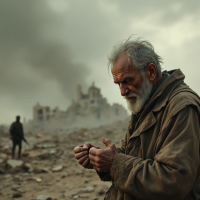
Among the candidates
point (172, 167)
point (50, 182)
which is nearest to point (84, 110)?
point (50, 182)

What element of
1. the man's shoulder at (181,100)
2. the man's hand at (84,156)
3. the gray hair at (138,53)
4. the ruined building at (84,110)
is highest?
the ruined building at (84,110)

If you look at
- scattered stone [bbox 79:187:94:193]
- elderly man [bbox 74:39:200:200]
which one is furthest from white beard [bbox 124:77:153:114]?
scattered stone [bbox 79:187:94:193]

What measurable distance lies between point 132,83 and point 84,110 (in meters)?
40.0

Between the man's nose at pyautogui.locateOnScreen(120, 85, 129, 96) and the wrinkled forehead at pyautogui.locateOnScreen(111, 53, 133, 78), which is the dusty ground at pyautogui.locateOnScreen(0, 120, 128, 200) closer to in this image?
the man's nose at pyautogui.locateOnScreen(120, 85, 129, 96)

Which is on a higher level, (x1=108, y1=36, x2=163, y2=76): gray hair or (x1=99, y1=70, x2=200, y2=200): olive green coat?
(x1=108, y1=36, x2=163, y2=76): gray hair

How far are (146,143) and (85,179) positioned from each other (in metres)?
5.57

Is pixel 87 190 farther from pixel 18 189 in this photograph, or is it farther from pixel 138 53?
pixel 138 53

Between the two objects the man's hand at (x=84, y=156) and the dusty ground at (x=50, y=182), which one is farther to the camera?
the dusty ground at (x=50, y=182)

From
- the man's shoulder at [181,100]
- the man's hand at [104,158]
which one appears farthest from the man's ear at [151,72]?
the man's hand at [104,158]

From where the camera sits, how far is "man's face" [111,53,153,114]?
1743 millimetres

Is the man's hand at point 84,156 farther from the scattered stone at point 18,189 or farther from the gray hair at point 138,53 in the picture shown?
the scattered stone at point 18,189

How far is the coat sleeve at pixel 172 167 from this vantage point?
1223 millimetres

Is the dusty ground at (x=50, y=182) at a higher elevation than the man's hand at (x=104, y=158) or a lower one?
lower

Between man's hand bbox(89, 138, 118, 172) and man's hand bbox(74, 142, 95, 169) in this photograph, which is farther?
man's hand bbox(74, 142, 95, 169)
